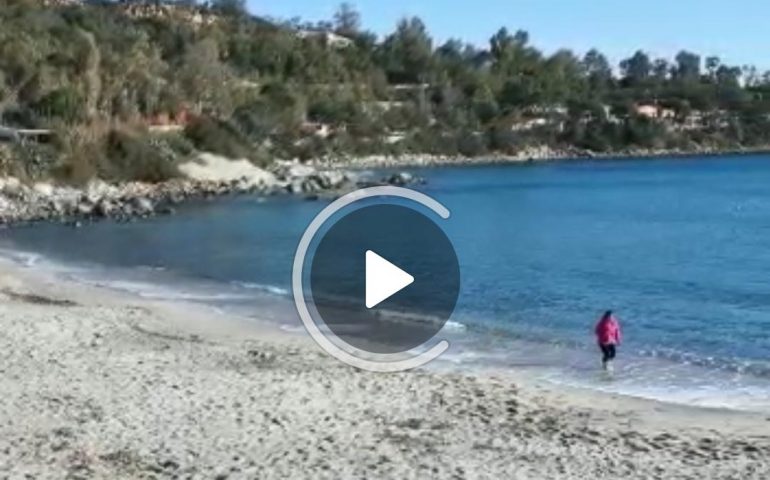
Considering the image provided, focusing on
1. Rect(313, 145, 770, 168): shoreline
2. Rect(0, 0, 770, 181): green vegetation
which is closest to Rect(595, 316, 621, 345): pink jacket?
Rect(0, 0, 770, 181): green vegetation

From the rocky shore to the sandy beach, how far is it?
111 feet

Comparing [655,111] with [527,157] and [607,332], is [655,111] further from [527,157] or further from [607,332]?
[607,332]

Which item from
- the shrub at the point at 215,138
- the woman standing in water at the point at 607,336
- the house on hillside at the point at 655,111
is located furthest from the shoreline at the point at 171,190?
the house on hillside at the point at 655,111

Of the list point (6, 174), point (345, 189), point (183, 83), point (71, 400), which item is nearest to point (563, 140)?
point (183, 83)

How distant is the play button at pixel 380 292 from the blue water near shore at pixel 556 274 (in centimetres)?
65

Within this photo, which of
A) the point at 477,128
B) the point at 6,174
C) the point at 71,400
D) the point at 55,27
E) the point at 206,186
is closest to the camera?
the point at 71,400

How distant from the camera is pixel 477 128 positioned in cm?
15288

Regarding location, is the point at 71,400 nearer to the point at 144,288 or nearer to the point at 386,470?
the point at 386,470

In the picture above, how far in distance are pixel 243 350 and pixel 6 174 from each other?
44.0 meters

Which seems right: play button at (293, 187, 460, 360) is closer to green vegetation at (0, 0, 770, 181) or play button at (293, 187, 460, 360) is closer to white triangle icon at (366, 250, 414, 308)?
white triangle icon at (366, 250, 414, 308)

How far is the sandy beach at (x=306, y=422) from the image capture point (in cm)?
1195

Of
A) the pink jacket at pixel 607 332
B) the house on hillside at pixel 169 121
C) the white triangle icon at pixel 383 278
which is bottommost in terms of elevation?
the pink jacket at pixel 607 332

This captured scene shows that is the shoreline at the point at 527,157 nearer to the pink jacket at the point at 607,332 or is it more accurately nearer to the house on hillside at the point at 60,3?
the house on hillside at the point at 60,3

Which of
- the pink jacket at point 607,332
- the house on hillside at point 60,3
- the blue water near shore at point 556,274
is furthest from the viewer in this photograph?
the house on hillside at point 60,3
